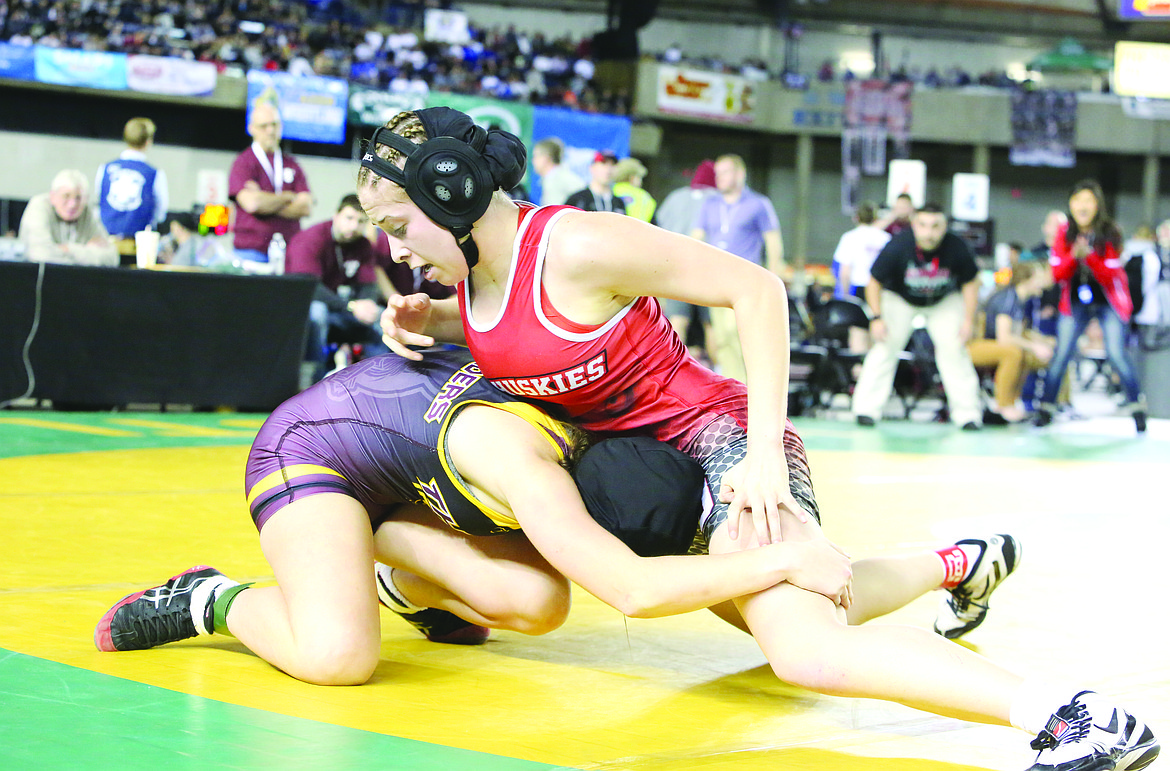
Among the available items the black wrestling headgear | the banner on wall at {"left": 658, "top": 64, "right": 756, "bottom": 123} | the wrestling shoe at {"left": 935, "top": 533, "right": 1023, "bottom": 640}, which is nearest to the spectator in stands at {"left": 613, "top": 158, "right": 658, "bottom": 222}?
the wrestling shoe at {"left": 935, "top": 533, "right": 1023, "bottom": 640}

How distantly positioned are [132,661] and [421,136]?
1.11m

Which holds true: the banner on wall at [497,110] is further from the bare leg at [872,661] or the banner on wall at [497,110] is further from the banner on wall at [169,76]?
the bare leg at [872,661]

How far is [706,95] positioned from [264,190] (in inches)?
768

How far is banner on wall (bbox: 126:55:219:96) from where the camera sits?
62.0ft

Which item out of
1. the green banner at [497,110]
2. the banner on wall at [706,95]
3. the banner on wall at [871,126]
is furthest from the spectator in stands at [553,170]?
the banner on wall at [871,126]

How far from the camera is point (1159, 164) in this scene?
95.2 ft

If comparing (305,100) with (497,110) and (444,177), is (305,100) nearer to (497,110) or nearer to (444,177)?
(497,110)

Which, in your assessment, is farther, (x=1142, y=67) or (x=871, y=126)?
(x=871, y=126)

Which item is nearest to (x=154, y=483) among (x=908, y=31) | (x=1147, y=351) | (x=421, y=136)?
(x=421, y=136)

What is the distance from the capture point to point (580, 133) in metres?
21.7

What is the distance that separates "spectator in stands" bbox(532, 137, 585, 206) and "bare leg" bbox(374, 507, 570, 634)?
6.14 metres

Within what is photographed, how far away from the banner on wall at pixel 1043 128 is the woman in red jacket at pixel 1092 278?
1996 centimetres

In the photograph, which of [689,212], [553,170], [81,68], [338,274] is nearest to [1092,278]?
[689,212]

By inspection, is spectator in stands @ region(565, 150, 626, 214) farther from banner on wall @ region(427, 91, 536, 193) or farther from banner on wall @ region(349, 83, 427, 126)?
banner on wall @ region(349, 83, 427, 126)
